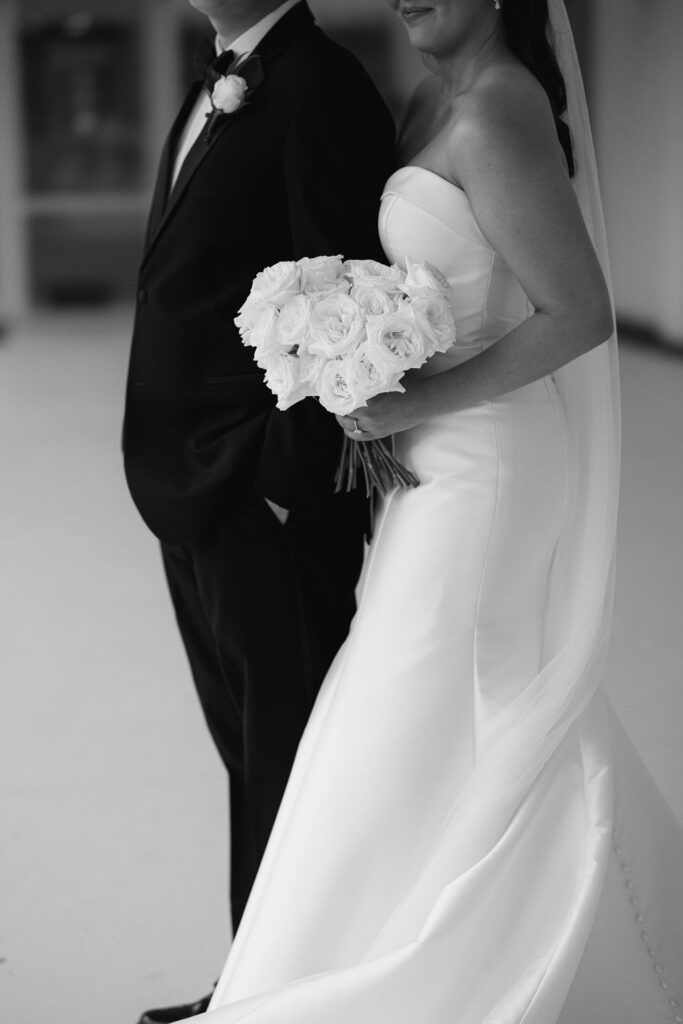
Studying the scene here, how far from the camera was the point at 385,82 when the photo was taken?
51.1 ft

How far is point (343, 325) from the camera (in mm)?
1842

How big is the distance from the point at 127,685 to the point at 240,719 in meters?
1.96

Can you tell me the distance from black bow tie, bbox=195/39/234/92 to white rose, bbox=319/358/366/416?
2.03ft

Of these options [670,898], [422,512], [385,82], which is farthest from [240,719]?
[385,82]

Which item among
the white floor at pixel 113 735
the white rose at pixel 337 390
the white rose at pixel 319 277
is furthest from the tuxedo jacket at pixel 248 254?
the white floor at pixel 113 735

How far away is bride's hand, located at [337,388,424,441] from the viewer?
1959 millimetres

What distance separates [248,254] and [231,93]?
254mm

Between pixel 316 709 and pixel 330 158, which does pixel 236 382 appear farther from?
pixel 316 709

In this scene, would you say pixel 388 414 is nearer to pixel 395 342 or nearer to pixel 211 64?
pixel 395 342

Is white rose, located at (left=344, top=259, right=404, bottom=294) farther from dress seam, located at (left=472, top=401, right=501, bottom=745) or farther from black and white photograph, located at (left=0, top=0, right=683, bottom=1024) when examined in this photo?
dress seam, located at (left=472, top=401, right=501, bottom=745)

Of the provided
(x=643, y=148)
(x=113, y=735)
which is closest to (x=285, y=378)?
(x=113, y=735)

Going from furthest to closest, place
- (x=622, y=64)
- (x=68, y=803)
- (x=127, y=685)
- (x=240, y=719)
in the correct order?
(x=622, y=64)
(x=127, y=685)
(x=68, y=803)
(x=240, y=719)

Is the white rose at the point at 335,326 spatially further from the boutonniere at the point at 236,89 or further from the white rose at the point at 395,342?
the boutonniere at the point at 236,89

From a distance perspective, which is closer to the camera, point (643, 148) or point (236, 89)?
point (236, 89)
